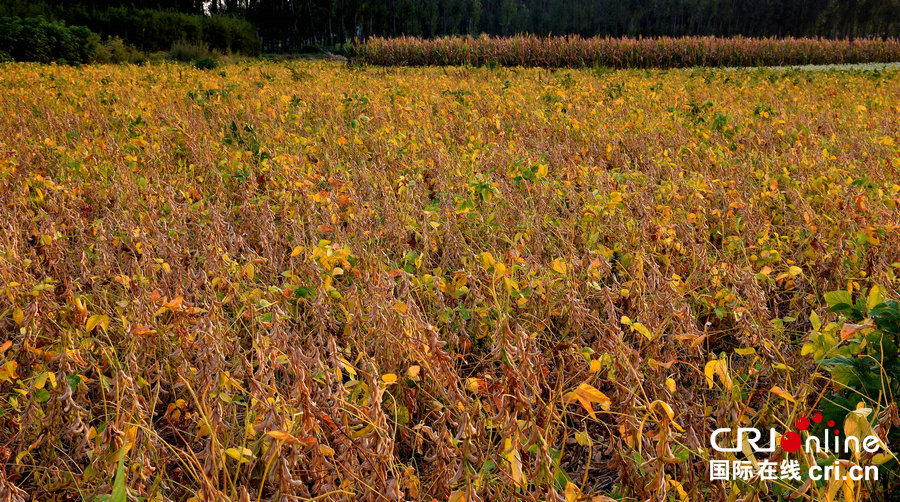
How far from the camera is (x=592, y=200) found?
3248 mm

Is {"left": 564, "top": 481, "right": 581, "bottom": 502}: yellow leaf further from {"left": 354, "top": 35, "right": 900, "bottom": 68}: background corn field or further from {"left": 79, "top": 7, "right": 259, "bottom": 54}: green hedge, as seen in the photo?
{"left": 79, "top": 7, "right": 259, "bottom": 54}: green hedge

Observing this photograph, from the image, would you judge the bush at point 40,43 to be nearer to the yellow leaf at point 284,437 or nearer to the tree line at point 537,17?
the yellow leaf at point 284,437

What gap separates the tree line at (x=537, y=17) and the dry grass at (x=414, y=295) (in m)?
47.4

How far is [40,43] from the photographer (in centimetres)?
1583

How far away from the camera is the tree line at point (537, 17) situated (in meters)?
56.2

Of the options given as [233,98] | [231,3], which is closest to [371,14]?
[231,3]

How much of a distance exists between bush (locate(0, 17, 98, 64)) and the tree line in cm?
3054

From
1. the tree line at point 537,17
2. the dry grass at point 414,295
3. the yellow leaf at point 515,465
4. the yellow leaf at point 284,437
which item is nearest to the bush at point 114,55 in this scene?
the dry grass at point 414,295

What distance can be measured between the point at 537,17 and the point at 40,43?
2843 inches

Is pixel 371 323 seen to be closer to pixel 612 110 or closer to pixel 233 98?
pixel 612 110

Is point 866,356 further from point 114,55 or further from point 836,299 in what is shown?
point 114,55

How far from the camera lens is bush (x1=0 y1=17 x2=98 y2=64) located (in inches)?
618

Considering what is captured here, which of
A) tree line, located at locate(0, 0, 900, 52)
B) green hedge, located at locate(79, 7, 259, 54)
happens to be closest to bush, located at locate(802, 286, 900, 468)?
green hedge, located at locate(79, 7, 259, 54)

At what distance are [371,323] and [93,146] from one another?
4.11 meters
